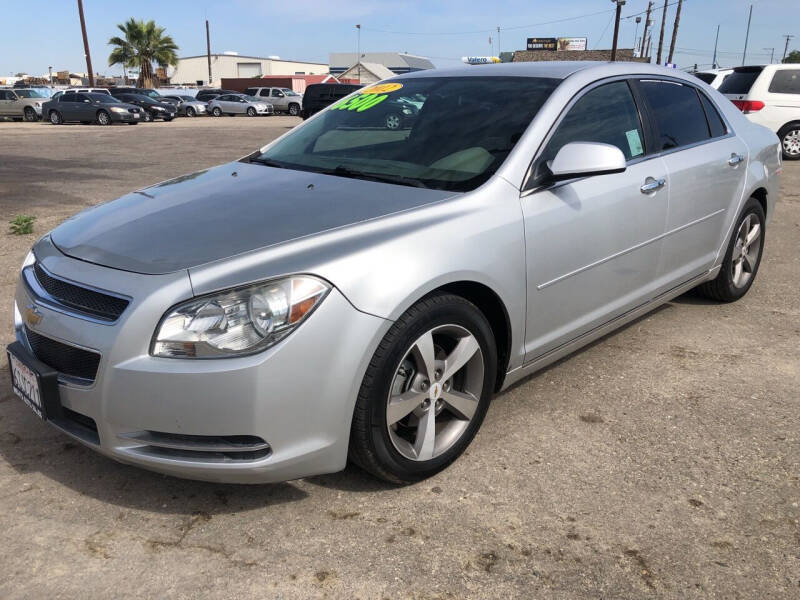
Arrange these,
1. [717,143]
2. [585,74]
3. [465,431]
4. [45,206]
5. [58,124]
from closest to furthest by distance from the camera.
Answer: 1. [465,431]
2. [585,74]
3. [717,143]
4. [45,206]
5. [58,124]

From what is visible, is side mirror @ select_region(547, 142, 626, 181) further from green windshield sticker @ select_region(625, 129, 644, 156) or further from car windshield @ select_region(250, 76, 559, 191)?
green windshield sticker @ select_region(625, 129, 644, 156)

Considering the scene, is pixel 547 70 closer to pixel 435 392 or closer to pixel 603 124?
pixel 603 124

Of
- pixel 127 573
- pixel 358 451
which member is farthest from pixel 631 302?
pixel 127 573

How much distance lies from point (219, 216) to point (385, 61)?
82608 millimetres

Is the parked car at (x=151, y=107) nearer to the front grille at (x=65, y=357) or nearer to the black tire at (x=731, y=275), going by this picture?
the black tire at (x=731, y=275)

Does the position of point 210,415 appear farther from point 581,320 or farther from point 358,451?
point 581,320

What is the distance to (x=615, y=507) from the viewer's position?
103 inches

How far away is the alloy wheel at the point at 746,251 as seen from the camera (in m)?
4.77

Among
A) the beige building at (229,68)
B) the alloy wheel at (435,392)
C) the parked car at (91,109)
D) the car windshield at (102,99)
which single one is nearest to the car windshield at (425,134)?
the alloy wheel at (435,392)

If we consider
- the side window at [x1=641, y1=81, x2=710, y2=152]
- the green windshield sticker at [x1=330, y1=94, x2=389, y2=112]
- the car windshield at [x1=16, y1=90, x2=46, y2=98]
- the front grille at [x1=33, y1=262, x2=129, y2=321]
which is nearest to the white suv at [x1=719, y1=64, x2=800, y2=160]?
the side window at [x1=641, y1=81, x2=710, y2=152]

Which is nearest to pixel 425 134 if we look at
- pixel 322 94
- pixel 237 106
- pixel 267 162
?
pixel 267 162

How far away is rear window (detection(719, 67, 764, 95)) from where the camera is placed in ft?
43.2

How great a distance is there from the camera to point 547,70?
11.6ft

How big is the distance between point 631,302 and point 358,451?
1868 mm
